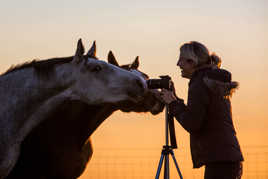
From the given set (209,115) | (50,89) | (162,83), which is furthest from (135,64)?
(209,115)

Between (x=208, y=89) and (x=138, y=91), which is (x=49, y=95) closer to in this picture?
(x=138, y=91)

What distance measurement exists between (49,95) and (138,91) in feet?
4.43

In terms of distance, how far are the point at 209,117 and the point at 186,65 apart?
26.5 inches

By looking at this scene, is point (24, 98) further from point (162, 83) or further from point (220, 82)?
point (220, 82)

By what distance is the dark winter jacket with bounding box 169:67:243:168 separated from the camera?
18.9ft

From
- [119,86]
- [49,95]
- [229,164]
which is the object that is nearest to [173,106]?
[229,164]

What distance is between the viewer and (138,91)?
23.5 feet

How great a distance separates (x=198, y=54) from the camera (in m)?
6.06

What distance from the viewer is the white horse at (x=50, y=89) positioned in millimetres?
7258

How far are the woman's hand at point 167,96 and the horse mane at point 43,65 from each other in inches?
80.0

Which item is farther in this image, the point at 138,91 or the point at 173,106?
the point at 138,91

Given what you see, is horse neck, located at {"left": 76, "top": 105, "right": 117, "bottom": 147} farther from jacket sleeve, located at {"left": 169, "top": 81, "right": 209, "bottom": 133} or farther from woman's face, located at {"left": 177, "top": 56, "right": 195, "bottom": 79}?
jacket sleeve, located at {"left": 169, "top": 81, "right": 209, "bottom": 133}

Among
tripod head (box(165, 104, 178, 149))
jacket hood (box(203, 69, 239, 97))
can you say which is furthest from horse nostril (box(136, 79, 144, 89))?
jacket hood (box(203, 69, 239, 97))

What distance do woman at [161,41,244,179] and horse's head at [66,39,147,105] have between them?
1225mm
